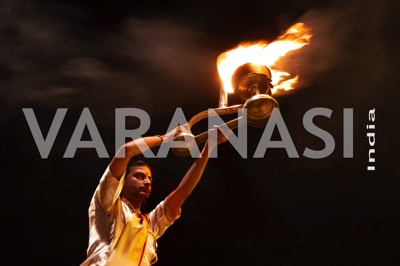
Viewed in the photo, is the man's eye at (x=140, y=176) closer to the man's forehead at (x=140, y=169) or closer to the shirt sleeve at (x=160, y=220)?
the man's forehead at (x=140, y=169)

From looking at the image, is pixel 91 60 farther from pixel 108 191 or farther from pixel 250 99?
pixel 250 99

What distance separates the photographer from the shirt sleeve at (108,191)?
1.82 metres

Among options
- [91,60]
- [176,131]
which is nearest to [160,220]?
[176,131]

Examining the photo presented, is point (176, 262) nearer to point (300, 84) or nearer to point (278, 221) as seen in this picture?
point (278, 221)

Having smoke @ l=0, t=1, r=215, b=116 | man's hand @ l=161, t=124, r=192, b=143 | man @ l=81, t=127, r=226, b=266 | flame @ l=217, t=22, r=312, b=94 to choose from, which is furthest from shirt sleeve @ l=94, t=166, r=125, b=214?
smoke @ l=0, t=1, r=215, b=116

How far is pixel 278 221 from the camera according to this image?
3.41 m

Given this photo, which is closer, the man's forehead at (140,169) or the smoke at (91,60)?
the man's forehead at (140,169)

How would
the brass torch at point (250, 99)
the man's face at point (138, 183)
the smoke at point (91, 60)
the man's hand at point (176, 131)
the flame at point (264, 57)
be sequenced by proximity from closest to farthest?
1. the brass torch at point (250, 99)
2. the man's hand at point (176, 131)
3. the flame at point (264, 57)
4. the man's face at point (138, 183)
5. the smoke at point (91, 60)

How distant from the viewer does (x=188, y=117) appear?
10.1 feet

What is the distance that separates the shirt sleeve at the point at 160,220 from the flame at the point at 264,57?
26.6 inches

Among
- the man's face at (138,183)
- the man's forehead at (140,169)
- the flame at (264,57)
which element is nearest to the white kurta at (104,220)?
the man's face at (138,183)

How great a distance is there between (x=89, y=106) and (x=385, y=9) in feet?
5.93

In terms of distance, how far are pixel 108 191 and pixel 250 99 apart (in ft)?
2.12

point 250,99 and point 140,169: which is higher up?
point 250,99
